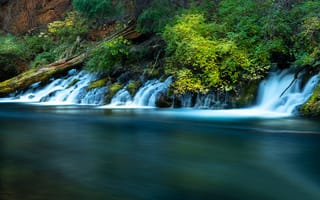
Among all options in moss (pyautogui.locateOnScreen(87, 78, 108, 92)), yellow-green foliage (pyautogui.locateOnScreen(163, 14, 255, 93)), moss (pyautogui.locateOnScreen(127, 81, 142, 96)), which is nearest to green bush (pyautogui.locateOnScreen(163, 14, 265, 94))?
yellow-green foliage (pyautogui.locateOnScreen(163, 14, 255, 93))

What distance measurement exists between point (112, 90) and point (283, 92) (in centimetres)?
626

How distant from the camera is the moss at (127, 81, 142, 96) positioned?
13545mm

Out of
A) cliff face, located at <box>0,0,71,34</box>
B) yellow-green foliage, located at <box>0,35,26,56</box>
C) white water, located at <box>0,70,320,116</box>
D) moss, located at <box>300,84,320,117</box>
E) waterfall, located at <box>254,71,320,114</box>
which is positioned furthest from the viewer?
cliff face, located at <box>0,0,71,34</box>

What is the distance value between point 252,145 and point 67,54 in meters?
16.7

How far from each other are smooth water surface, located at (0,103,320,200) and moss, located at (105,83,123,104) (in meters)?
5.24

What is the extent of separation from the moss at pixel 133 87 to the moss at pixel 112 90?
0.51 meters

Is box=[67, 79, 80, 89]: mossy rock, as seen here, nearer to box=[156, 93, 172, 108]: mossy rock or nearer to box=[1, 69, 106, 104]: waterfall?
box=[1, 69, 106, 104]: waterfall

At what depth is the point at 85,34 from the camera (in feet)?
78.0

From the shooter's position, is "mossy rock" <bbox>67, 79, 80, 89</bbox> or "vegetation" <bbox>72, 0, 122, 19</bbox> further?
"vegetation" <bbox>72, 0, 122, 19</bbox>

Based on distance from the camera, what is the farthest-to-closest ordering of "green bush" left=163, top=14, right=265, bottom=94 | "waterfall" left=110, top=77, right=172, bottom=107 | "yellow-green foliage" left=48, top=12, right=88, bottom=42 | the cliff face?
the cliff face
"yellow-green foliage" left=48, top=12, right=88, bottom=42
"waterfall" left=110, top=77, right=172, bottom=107
"green bush" left=163, top=14, right=265, bottom=94

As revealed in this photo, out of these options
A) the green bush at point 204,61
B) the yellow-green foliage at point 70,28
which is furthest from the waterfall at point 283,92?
the yellow-green foliage at point 70,28

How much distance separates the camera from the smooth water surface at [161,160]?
368 centimetres

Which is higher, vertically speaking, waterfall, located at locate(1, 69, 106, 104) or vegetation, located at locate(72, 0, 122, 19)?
vegetation, located at locate(72, 0, 122, 19)

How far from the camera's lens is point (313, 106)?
9.23m
